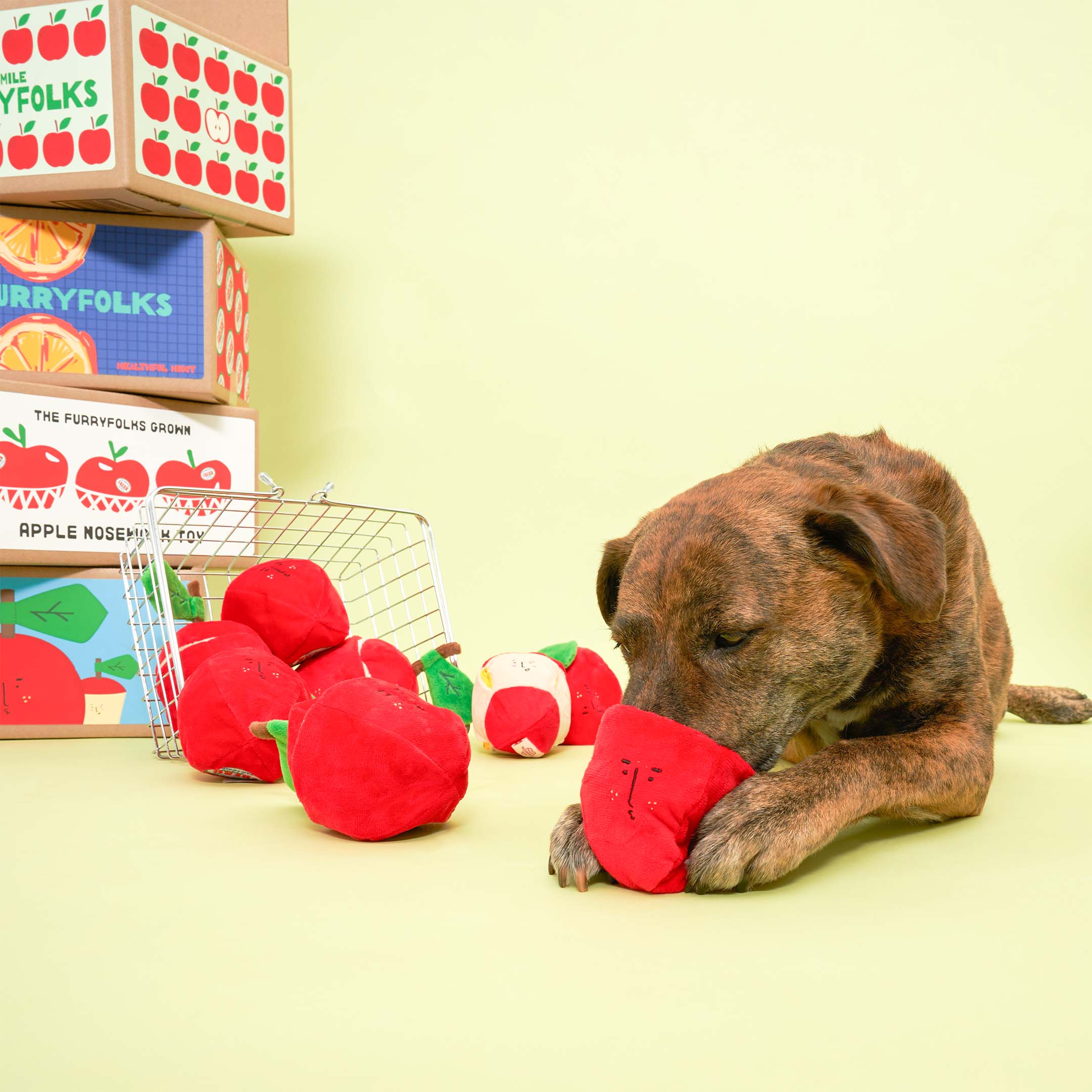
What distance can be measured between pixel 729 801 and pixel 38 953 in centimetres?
96

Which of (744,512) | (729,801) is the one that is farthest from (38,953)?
(744,512)

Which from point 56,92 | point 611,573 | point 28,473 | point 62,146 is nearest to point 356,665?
point 611,573

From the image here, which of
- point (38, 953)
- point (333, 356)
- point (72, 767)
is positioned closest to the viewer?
point (38, 953)

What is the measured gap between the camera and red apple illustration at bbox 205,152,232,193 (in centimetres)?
328

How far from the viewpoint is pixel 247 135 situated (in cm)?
341

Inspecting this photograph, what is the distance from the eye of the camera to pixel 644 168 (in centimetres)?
486

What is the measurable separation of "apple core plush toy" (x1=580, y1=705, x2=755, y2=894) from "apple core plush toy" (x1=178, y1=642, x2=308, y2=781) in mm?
981

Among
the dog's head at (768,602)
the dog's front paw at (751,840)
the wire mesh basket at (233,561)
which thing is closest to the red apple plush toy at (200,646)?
the wire mesh basket at (233,561)

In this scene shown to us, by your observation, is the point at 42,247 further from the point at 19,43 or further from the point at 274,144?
the point at 274,144

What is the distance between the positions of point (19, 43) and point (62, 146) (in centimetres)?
37

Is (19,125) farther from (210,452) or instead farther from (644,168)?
(644,168)

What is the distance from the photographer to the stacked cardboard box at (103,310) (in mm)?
3041

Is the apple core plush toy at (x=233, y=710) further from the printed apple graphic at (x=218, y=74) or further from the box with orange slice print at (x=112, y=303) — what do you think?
the printed apple graphic at (x=218, y=74)

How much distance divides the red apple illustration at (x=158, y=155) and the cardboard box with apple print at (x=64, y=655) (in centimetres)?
127
